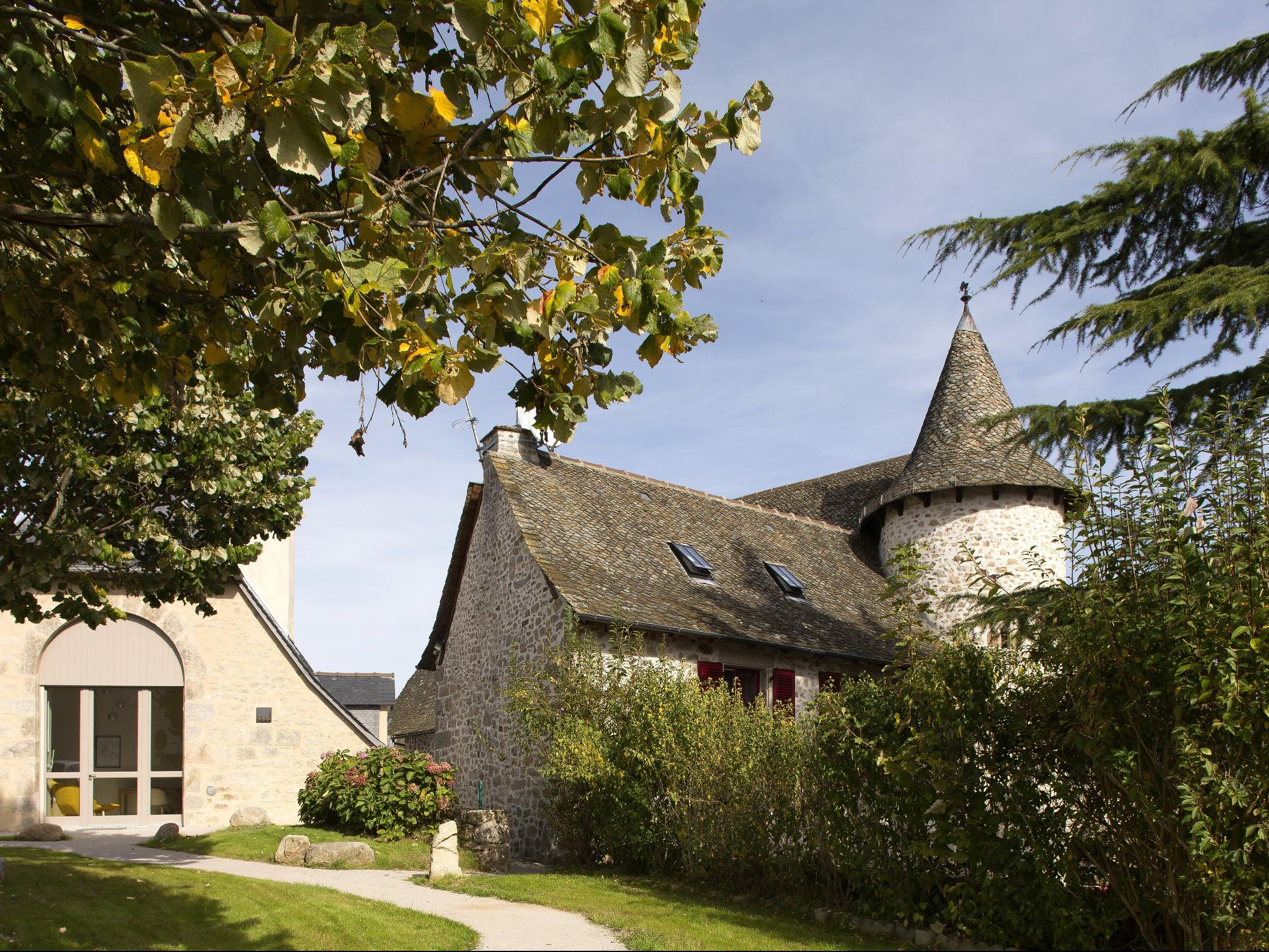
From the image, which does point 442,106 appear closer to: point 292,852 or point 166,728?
point 292,852

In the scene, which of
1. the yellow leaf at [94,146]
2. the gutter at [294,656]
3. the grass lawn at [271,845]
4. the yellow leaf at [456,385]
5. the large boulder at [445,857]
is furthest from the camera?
the gutter at [294,656]

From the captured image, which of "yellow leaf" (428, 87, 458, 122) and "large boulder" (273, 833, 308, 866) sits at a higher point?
"yellow leaf" (428, 87, 458, 122)

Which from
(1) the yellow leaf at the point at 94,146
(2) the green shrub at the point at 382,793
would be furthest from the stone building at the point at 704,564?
(1) the yellow leaf at the point at 94,146

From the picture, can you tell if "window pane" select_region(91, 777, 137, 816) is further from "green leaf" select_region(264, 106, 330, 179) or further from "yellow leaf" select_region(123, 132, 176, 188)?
"green leaf" select_region(264, 106, 330, 179)

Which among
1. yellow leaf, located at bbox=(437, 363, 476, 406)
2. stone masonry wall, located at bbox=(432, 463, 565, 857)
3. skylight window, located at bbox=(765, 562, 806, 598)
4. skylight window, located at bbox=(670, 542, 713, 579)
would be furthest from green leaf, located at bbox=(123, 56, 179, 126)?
skylight window, located at bbox=(765, 562, 806, 598)

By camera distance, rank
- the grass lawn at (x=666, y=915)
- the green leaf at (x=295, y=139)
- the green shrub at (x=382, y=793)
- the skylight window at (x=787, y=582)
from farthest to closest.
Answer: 1. the skylight window at (x=787, y=582)
2. the green shrub at (x=382, y=793)
3. the grass lawn at (x=666, y=915)
4. the green leaf at (x=295, y=139)

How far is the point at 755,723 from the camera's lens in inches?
398

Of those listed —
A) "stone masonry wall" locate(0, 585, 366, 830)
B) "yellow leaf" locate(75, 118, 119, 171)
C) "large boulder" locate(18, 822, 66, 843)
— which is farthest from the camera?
"stone masonry wall" locate(0, 585, 366, 830)

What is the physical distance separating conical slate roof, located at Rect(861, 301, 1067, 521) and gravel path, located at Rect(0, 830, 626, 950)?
1194 centimetres

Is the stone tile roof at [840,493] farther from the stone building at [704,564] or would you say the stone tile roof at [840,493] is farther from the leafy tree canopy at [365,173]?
the leafy tree canopy at [365,173]

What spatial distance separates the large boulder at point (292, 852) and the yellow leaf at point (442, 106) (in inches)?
386

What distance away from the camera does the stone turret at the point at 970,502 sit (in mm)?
17906

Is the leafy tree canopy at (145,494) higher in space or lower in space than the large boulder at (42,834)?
higher

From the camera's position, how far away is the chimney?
17016mm
